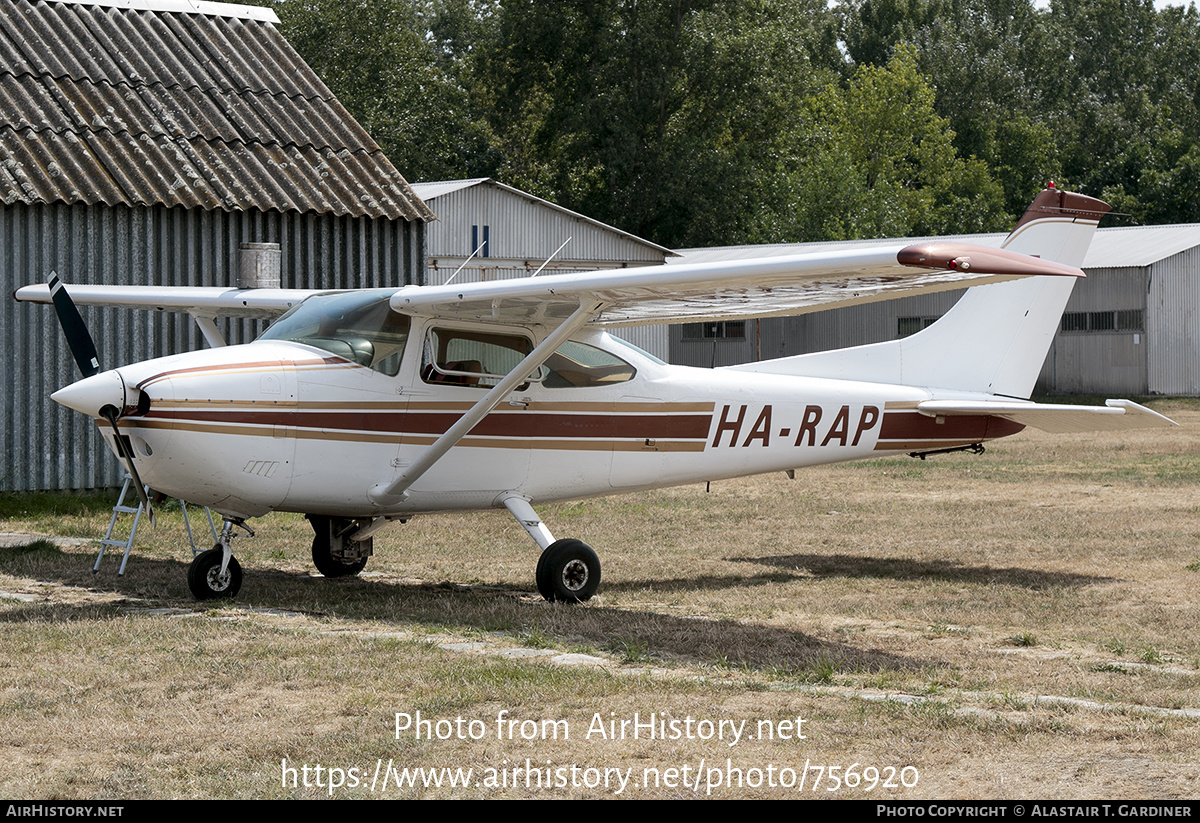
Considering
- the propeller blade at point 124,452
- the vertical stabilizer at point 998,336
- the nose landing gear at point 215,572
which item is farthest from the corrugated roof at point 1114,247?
the propeller blade at point 124,452

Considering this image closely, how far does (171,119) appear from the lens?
636 inches

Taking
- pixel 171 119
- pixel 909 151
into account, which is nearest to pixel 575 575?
pixel 171 119

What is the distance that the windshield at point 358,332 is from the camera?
9.65 m

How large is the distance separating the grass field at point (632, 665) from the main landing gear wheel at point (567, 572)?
270 mm

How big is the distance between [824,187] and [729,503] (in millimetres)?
36475

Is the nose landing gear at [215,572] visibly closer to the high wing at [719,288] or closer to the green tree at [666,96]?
the high wing at [719,288]

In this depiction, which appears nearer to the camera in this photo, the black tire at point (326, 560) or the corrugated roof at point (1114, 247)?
the black tire at point (326, 560)

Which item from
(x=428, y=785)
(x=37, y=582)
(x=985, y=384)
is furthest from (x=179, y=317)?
(x=428, y=785)

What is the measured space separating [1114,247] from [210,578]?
3359cm

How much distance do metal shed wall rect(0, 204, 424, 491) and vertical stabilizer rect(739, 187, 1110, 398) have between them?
699 centimetres

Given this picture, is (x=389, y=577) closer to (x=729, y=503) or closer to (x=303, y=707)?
(x=303, y=707)

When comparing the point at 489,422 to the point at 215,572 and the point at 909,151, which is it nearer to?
the point at 215,572

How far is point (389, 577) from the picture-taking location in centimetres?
1098

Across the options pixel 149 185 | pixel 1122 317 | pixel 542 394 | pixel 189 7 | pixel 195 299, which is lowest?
pixel 1122 317
